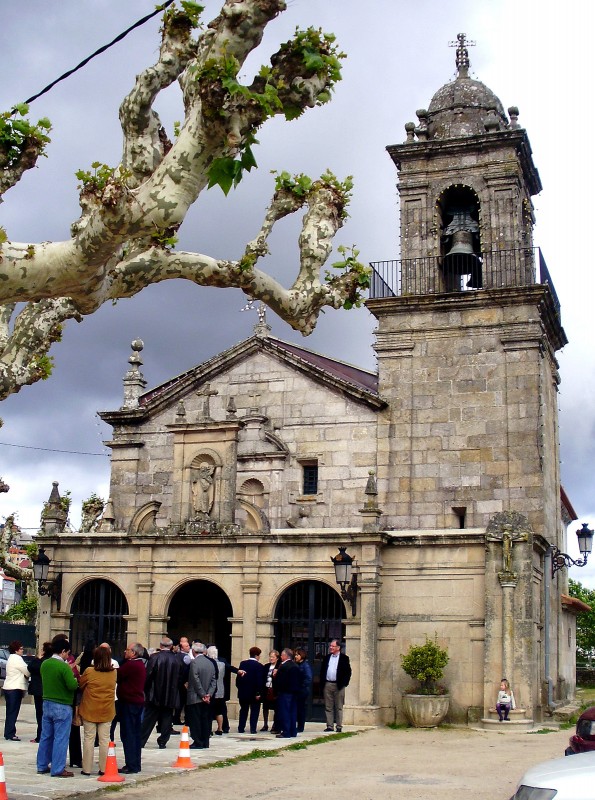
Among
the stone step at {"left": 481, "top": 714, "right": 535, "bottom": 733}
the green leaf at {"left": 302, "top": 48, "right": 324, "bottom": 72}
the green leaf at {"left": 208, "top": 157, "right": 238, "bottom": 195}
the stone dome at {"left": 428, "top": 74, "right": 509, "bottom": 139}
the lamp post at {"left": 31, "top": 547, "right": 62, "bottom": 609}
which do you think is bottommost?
the stone step at {"left": 481, "top": 714, "right": 535, "bottom": 733}

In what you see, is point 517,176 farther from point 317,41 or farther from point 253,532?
point 317,41

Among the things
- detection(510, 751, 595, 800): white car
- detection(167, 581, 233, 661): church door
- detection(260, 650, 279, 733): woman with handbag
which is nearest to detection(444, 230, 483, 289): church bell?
detection(167, 581, 233, 661): church door

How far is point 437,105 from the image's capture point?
2645cm

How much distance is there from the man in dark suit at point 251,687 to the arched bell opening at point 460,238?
35.4 feet

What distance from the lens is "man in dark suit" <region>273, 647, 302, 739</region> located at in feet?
58.3

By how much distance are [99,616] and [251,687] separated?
227 inches

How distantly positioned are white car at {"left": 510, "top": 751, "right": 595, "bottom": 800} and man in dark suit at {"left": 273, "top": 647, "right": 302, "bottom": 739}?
1008 cm

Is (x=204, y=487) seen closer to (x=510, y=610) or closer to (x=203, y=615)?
(x=203, y=615)

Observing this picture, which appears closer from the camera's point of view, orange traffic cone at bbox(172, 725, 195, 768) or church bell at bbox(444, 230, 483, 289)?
orange traffic cone at bbox(172, 725, 195, 768)

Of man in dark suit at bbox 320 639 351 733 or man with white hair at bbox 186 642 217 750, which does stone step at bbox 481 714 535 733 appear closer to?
man in dark suit at bbox 320 639 351 733

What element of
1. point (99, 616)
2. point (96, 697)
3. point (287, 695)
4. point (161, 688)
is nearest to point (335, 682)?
point (287, 695)

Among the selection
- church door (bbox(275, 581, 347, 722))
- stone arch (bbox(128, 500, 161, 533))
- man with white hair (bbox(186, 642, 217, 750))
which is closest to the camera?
man with white hair (bbox(186, 642, 217, 750))

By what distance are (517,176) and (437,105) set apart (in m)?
3.23

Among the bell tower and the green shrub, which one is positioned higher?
the bell tower
